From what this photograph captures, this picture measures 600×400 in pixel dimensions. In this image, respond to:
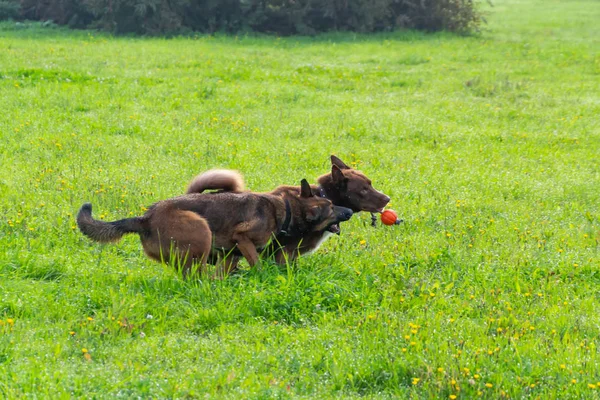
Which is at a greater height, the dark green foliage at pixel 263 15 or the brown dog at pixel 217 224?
the dark green foliage at pixel 263 15

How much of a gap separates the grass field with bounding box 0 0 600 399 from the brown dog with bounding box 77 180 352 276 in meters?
0.27

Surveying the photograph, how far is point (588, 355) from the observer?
216 inches

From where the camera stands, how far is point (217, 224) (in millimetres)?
6828

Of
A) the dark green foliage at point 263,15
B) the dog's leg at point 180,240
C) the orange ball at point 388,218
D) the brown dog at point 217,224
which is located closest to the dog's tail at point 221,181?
the brown dog at point 217,224

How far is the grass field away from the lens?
5.20 metres

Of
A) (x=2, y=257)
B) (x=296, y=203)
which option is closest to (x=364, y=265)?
(x=296, y=203)

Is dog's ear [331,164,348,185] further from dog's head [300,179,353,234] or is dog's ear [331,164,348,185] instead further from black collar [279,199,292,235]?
black collar [279,199,292,235]

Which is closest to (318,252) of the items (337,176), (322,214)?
(322,214)

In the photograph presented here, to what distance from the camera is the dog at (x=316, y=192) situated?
7.26 m

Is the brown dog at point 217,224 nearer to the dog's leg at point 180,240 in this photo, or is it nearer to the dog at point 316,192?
the dog's leg at point 180,240

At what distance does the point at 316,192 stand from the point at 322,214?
60 cm

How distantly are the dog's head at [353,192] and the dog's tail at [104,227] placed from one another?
7.05 feet

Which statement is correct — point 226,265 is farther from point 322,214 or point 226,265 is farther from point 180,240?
point 322,214

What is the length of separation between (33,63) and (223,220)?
1455 centimetres
